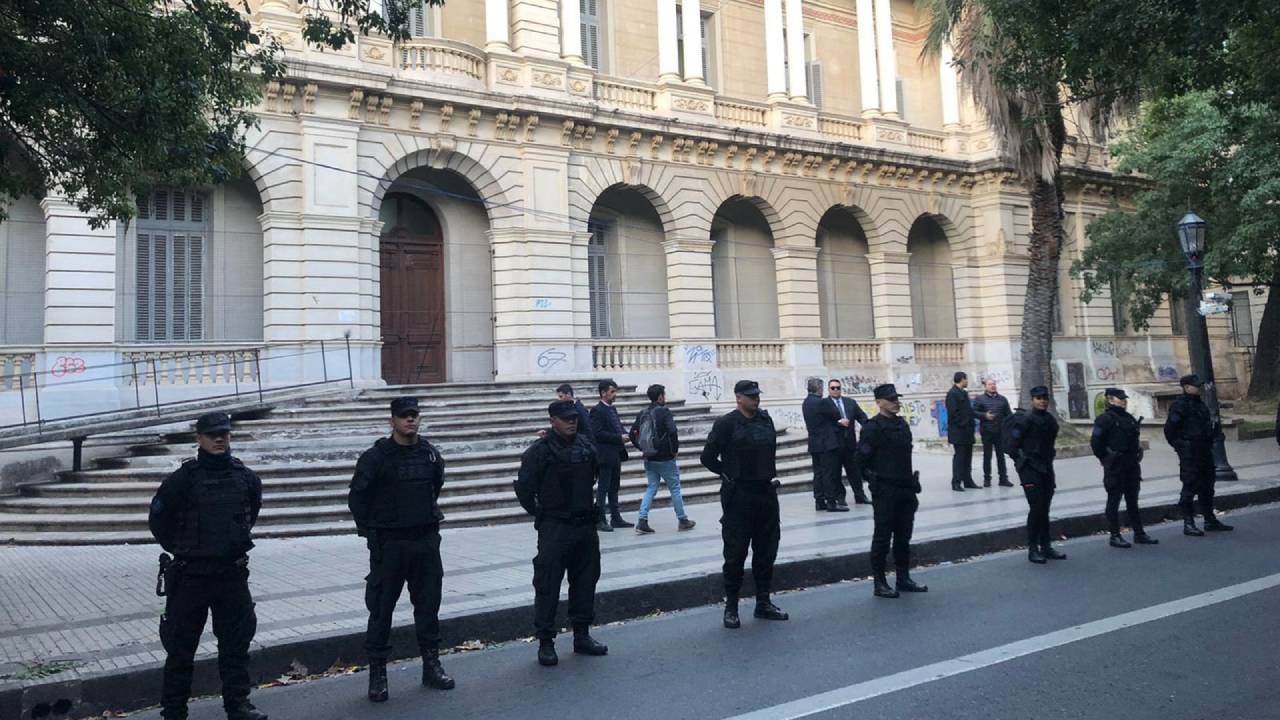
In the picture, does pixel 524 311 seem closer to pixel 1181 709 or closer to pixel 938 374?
pixel 938 374

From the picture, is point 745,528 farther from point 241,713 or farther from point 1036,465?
point 1036,465

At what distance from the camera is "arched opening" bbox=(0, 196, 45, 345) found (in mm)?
16141

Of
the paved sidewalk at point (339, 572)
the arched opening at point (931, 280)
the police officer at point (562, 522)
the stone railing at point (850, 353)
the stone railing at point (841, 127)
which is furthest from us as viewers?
the arched opening at point (931, 280)

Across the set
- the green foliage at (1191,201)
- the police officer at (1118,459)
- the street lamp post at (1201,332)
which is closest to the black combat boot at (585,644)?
the police officer at (1118,459)

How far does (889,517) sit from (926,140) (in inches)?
837

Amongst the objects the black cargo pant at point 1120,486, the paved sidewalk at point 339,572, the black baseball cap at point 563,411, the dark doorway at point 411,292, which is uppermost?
the dark doorway at point 411,292

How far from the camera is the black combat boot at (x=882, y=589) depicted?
7.77m

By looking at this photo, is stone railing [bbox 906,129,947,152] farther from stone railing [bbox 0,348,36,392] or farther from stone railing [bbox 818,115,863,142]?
stone railing [bbox 0,348,36,392]

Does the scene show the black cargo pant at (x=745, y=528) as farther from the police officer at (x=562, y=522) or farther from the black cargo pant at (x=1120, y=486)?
the black cargo pant at (x=1120, y=486)

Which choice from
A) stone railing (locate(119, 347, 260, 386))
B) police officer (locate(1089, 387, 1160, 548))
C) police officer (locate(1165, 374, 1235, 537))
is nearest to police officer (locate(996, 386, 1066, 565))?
police officer (locate(1089, 387, 1160, 548))

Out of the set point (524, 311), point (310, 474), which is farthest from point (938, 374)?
point (310, 474)

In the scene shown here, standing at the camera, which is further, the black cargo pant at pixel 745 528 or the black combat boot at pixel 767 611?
the black combat boot at pixel 767 611

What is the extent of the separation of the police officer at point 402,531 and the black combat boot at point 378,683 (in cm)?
5

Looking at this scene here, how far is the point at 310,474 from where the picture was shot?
42.0ft
